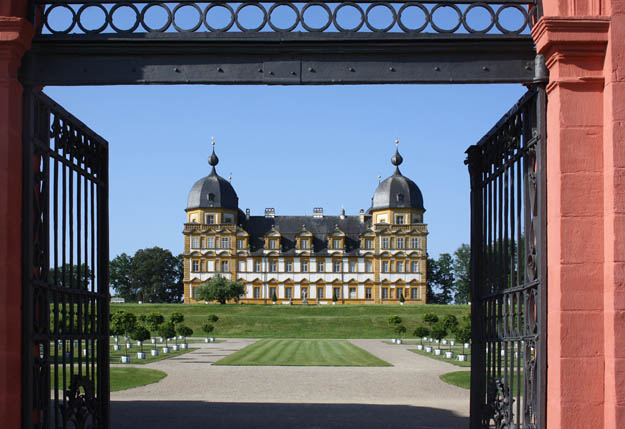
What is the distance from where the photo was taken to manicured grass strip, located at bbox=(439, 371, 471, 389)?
16109 mm

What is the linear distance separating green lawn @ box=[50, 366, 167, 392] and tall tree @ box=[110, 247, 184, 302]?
67800 mm

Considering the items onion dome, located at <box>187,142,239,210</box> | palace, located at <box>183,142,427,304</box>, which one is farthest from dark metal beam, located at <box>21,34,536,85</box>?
onion dome, located at <box>187,142,239,210</box>

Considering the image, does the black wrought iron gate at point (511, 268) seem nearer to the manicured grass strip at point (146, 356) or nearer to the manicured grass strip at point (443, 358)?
the manicured grass strip at point (443, 358)

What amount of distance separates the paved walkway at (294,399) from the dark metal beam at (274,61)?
469cm

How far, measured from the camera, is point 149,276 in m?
86.6

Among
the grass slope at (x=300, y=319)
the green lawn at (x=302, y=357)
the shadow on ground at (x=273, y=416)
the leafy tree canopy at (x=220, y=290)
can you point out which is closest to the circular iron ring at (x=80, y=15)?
the shadow on ground at (x=273, y=416)

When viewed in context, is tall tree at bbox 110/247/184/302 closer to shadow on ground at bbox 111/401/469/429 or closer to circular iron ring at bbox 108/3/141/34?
shadow on ground at bbox 111/401/469/429

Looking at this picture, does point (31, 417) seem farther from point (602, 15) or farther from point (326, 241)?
point (326, 241)

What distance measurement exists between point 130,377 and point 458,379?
7.02m

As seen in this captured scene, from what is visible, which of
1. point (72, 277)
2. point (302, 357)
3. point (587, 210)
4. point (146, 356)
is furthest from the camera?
point (302, 357)

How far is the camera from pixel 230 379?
17.0 m

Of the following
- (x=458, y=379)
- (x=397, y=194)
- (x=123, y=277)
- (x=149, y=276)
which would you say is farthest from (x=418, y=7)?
(x=123, y=277)

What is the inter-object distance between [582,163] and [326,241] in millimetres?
76454

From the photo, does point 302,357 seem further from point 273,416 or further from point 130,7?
point 130,7
